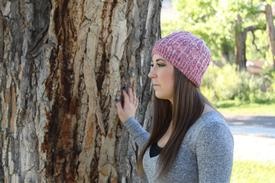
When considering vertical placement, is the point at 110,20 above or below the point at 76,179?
above

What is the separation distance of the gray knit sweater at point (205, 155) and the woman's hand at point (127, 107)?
53 cm

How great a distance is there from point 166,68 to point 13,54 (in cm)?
96

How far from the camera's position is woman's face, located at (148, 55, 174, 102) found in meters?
2.93

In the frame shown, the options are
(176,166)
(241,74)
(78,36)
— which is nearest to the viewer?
(176,166)

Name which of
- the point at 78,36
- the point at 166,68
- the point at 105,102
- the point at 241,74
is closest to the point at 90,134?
the point at 105,102

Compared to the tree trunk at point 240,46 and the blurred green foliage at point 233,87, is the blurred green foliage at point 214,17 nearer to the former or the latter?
the tree trunk at point 240,46

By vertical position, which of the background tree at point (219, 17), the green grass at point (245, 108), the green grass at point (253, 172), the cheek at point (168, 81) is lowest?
the green grass at point (245, 108)

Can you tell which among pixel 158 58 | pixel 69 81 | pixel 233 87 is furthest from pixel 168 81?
pixel 233 87

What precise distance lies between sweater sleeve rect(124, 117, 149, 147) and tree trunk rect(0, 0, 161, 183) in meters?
0.11

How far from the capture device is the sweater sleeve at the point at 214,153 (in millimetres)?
2730

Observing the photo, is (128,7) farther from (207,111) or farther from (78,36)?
(207,111)

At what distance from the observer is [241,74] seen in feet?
76.0

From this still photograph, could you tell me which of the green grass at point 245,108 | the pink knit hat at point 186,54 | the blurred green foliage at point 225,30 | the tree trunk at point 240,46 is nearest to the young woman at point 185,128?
the pink knit hat at point 186,54

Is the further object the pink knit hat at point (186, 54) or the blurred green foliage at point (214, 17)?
the blurred green foliage at point (214, 17)
